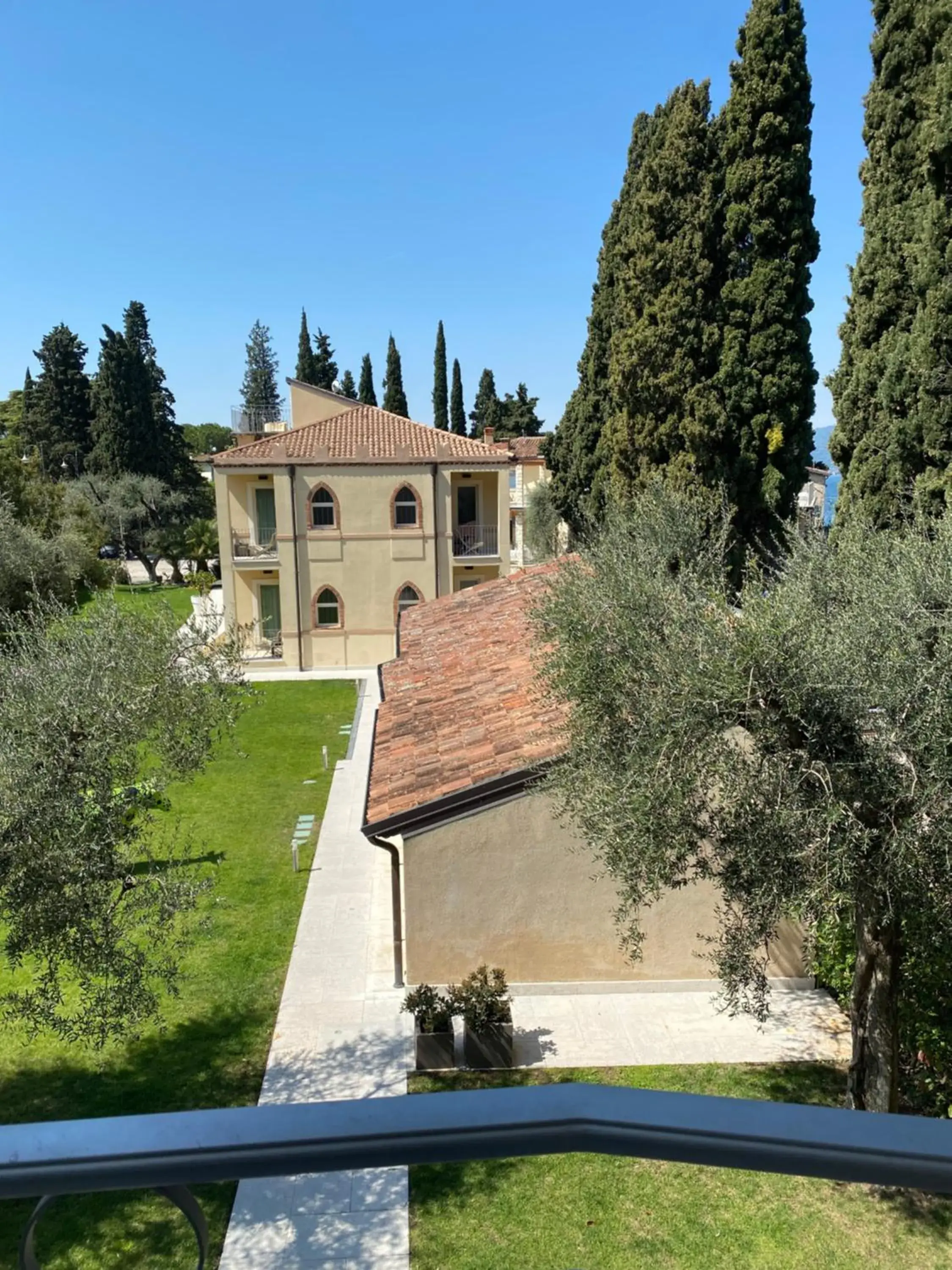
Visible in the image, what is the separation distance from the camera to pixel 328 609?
29.8 metres

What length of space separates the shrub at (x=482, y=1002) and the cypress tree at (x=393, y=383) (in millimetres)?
56717

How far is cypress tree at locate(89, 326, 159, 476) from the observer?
52.7 m

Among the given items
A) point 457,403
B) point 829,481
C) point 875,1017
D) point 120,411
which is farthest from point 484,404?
point 875,1017

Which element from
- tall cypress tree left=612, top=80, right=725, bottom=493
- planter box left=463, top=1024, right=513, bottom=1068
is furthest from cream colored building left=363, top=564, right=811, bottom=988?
tall cypress tree left=612, top=80, right=725, bottom=493

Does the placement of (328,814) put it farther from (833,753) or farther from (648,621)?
(833,753)

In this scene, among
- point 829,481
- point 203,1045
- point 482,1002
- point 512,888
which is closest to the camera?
point 482,1002

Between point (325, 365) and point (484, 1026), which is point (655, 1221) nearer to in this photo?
point (484, 1026)

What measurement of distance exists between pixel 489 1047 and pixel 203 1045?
356cm

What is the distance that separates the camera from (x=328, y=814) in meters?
17.4

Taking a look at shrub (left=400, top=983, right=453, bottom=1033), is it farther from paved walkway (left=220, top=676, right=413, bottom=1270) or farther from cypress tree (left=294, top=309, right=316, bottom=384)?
cypress tree (left=294, top=309, right=316, bottom=384)

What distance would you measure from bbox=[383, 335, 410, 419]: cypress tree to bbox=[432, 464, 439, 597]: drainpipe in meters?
35.4

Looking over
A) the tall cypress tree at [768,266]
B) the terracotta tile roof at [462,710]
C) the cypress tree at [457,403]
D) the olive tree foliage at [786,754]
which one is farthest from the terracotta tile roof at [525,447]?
the olive tree foliage at [786,754]

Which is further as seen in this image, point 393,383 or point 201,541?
point 393,383

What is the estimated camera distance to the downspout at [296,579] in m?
28.5
